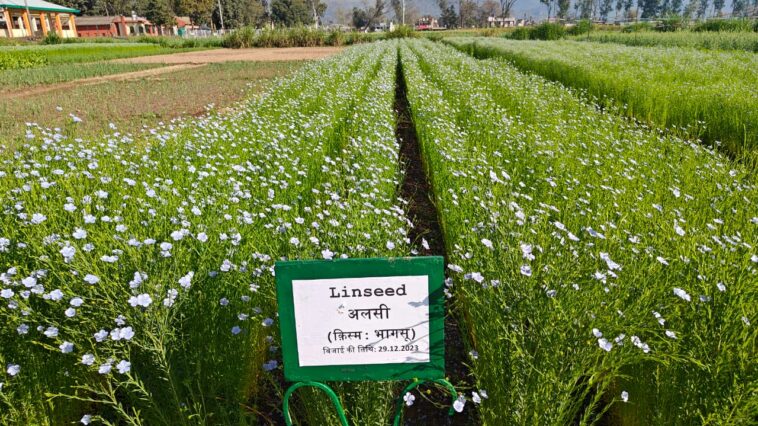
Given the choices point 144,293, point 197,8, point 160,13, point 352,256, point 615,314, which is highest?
point 197,8

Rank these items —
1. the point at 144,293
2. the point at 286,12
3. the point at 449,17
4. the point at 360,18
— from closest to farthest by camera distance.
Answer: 1. the point at 144,293
2. the point at 286,12
3. the point at 449,17
4. the point at 360,18

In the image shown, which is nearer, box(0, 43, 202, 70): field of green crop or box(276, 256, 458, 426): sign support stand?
box(276, 256, 458, 426): sign support stand

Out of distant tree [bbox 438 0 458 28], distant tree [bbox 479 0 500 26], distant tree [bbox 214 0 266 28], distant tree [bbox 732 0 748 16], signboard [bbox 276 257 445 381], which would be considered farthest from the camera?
distant tree [bbox 479 0 500 26]

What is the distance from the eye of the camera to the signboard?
65.9 inches

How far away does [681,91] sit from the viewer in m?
8.36

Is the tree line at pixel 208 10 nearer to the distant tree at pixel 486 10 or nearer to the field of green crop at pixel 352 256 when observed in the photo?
the distant tree at pixel 486 10

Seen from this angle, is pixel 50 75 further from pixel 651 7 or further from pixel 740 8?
pixel 651 7

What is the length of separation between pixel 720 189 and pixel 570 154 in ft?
5.30

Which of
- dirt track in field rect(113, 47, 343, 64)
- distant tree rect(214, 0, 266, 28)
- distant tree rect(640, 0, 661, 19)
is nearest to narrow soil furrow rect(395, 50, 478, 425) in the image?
dirt track in field rect(113, 47, 343, 64)

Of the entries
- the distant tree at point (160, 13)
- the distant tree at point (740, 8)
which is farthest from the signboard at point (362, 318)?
the distant tree at point (740, 8)

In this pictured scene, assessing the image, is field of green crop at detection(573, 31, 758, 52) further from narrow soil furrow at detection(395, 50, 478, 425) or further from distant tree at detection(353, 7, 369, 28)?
distant tree at detection(353, 7, 369, 28)

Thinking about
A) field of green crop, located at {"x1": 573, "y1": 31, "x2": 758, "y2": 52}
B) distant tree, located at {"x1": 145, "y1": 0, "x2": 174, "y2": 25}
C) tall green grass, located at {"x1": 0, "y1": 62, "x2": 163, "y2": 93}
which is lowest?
tall green grass, located at {"x1": 0, "y1": 62, "x2": 163, "y2": 93}

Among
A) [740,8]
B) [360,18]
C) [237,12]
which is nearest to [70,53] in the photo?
[237,12]

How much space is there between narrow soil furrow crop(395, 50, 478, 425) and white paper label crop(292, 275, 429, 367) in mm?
388
